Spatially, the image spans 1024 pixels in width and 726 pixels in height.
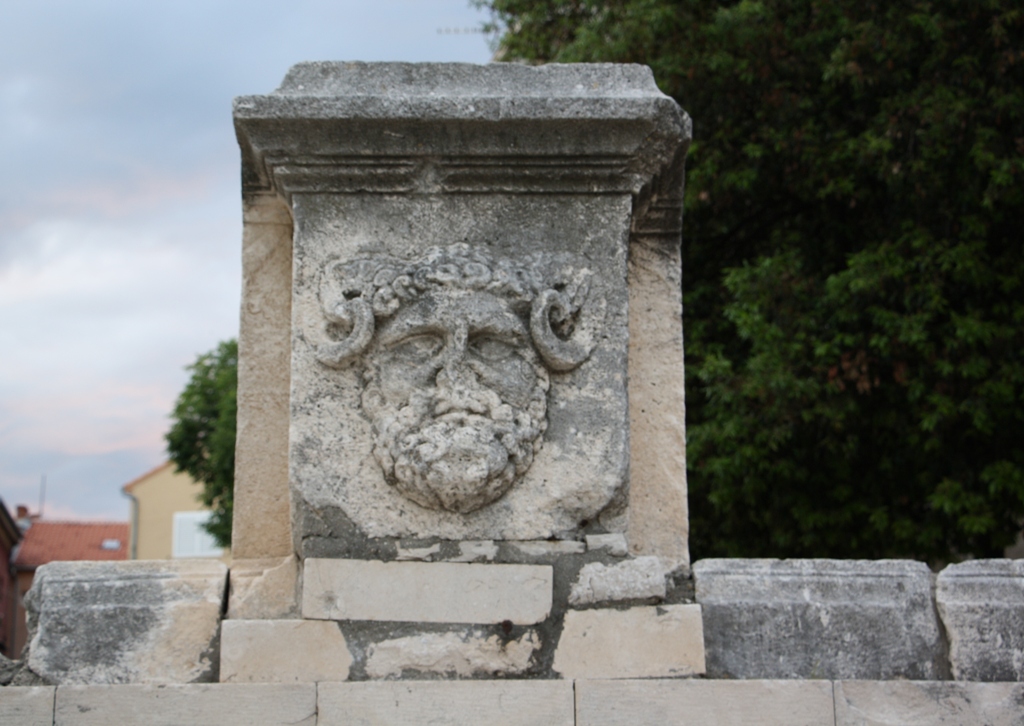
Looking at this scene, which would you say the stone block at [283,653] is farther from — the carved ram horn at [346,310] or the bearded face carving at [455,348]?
the carved ram horn at [346,310]

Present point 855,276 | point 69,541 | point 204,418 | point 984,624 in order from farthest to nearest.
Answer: point 69,541 → point 204,418 → point 855,276 → point 984,624

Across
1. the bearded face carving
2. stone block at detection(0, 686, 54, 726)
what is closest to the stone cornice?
the bearded face carving

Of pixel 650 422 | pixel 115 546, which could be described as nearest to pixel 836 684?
pixel 650 422

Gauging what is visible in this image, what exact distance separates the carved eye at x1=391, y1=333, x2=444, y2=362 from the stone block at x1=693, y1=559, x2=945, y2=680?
887 millimetres

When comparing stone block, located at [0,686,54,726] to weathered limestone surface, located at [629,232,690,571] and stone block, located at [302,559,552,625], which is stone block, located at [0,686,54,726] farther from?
weathered limestone surface, located at [629,232,690,571]

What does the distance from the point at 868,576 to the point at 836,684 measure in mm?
309

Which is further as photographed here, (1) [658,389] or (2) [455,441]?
(1) [658,389]

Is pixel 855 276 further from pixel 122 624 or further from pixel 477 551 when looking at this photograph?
pixel 122 624

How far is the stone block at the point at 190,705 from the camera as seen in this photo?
2.86 m

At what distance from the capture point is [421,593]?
2.96 m

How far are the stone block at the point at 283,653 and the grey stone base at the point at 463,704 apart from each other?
0.11ft

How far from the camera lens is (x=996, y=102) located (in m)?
6.41

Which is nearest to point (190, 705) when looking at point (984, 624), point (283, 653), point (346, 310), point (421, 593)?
point (283, 653)

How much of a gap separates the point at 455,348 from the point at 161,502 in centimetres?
2811
